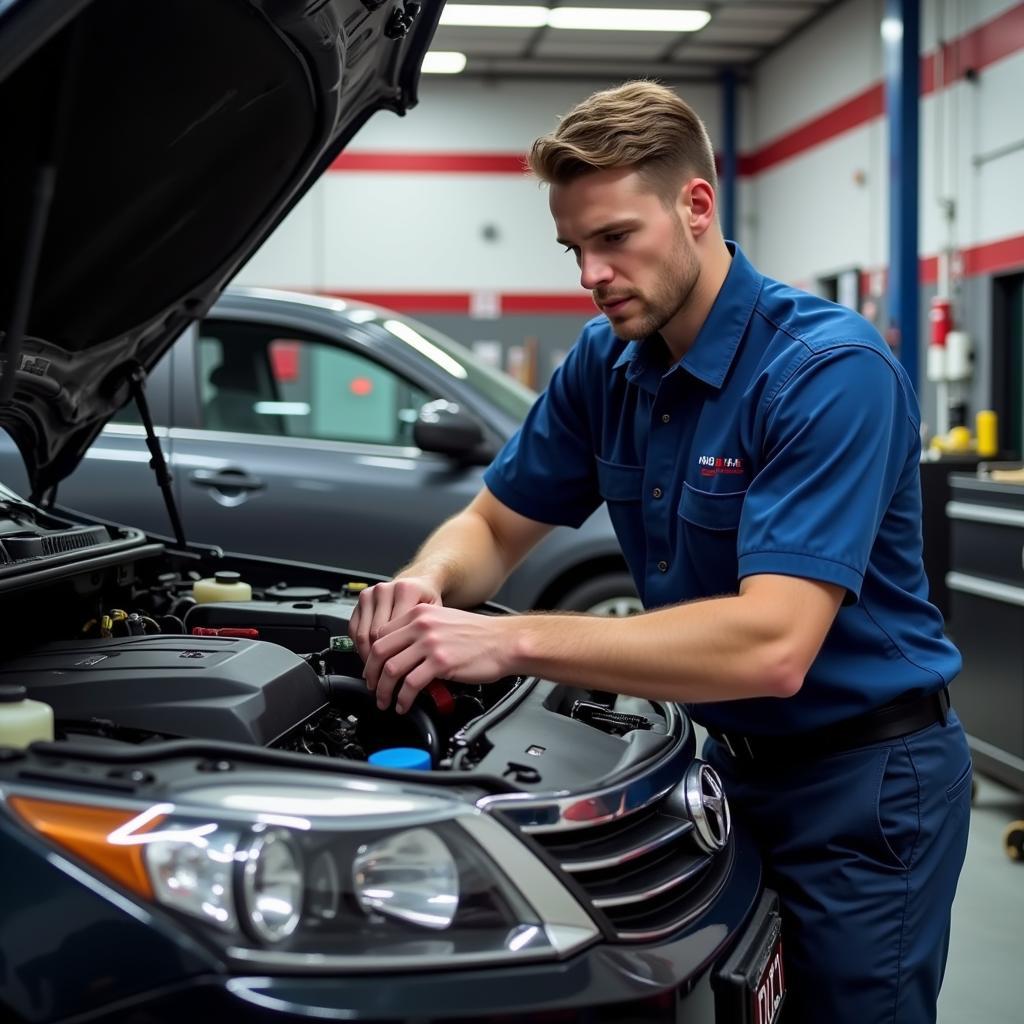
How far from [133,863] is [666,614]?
24.3 inches

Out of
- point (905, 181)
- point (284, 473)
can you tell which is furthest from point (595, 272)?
point (905, 181)

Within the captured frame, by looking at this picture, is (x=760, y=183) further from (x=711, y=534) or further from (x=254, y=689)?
(x=254, y=689)

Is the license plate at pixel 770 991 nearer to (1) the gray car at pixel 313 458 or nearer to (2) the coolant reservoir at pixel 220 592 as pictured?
(2) the coolant reservoir at pixel 220 592

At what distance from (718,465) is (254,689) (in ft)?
2.10

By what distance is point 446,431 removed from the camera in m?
3.38

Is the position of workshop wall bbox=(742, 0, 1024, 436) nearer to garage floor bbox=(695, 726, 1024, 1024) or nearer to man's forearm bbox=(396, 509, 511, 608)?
garage floor bbox=(695, 726, 1024, 1024)

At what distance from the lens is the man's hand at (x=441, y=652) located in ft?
4.30

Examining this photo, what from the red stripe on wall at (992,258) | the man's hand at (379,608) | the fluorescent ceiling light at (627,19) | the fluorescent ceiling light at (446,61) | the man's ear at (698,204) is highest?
the fluorescent ceiling light at (627,19)

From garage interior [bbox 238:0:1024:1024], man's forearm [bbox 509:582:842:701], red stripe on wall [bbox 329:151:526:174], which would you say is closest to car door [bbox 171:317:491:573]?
man's forearm [bbox 509:582:842:701]

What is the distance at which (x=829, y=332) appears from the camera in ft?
4.78

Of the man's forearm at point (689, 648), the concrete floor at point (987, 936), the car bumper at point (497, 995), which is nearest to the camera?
the car bumper at point (497, 995)

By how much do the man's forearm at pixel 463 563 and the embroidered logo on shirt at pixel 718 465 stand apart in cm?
40

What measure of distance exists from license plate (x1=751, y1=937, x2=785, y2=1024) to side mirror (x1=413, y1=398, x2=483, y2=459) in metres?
2.20

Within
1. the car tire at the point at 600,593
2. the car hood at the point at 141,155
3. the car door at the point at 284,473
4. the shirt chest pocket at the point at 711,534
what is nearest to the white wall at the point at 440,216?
the car door at the point at 284,473
